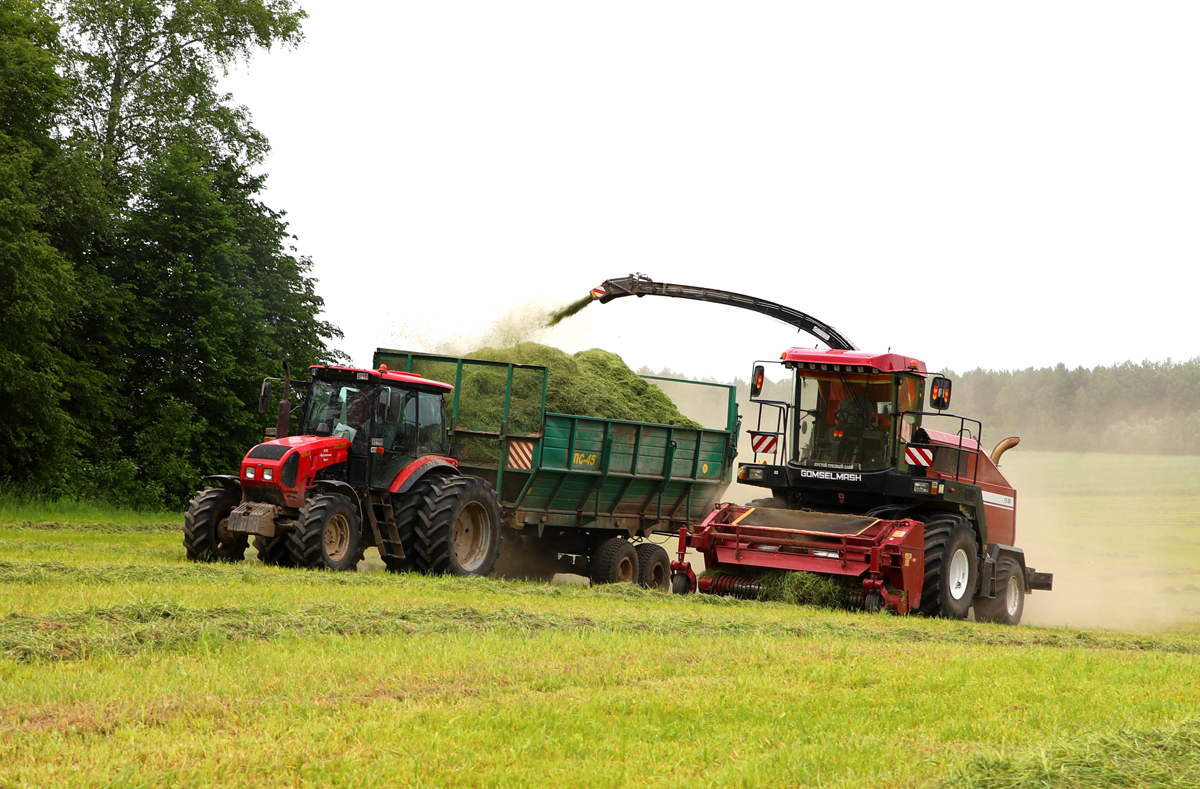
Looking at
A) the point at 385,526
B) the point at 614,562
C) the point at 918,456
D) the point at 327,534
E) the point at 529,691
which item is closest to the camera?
the point at 529,691

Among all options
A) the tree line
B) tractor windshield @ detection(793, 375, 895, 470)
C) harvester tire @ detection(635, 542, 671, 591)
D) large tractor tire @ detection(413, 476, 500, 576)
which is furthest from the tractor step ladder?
the tree line

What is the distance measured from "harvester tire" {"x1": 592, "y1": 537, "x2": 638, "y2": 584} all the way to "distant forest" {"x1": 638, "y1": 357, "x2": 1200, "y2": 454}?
19646 mm

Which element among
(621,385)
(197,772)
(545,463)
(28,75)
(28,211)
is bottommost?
(197,772)

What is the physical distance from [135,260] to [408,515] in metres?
14.8

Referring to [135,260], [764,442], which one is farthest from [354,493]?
[135,260]

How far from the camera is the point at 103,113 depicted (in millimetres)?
26781

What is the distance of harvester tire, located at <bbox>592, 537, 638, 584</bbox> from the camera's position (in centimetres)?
1477

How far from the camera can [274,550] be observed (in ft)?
39.7

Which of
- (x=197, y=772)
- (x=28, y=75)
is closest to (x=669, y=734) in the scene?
(x=197, y=772)

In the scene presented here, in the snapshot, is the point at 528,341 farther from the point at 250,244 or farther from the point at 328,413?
the point at 250,244

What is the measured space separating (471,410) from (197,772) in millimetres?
9856

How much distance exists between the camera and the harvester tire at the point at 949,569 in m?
12.2

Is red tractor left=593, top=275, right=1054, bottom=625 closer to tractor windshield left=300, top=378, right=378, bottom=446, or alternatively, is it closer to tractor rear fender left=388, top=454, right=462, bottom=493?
tractor rear fender left=388, top=454, right=462, bottom=493

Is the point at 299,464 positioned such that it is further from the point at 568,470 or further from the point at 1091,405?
the point at 1091,405
